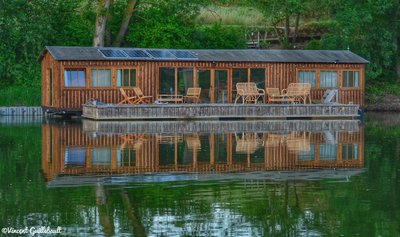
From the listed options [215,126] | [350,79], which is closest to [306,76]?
[350,79]

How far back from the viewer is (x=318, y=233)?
37.2 ft

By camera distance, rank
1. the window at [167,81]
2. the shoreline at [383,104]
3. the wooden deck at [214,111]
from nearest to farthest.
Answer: the wooden deck at [214,111] → the window at [167,81] → the shoreline at [383,104]

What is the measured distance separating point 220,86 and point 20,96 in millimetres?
9643

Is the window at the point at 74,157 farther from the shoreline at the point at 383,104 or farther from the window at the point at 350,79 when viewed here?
the shoreline at the point at 383,104

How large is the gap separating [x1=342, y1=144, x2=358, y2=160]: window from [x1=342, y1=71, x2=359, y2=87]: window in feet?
56.1

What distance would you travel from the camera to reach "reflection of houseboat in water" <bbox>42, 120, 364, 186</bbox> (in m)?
17.0

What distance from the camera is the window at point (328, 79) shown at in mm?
39844

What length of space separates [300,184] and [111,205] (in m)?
3.95

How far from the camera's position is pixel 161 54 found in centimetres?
3794

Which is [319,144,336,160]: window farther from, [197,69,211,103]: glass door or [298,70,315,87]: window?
[298,70,315,87]: window

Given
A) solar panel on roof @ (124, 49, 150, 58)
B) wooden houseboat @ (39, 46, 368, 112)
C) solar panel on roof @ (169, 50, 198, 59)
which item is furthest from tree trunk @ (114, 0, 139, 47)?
solar panel on roof @ (124, 49, 150, 58)

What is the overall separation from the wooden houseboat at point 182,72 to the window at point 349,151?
15640mm

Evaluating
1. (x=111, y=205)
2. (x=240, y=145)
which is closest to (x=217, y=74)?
(x=240, y=145)

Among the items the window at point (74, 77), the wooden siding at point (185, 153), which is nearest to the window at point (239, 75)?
the window at point (74, 77)
